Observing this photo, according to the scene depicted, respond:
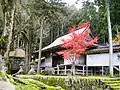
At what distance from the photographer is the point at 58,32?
156 feet

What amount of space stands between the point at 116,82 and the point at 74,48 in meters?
7.64

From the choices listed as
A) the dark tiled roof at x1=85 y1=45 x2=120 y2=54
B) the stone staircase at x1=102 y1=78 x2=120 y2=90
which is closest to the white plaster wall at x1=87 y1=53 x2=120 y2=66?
the dark tiled roof at x1=85 y1=45 x2=120 y2=54

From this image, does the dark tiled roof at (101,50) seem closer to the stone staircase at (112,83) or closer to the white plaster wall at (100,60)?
the white plaster wall at (100,60)

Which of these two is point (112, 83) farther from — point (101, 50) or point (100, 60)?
point (100, 60)

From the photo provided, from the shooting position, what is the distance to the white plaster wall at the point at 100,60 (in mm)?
25084

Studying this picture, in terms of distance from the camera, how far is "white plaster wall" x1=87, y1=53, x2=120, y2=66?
82.3 feet

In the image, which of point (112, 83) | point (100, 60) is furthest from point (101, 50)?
point (112, 83)

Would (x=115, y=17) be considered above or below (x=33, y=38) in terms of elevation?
above

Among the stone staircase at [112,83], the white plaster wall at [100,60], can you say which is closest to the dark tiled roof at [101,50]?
the white plaster wall at [100,60]

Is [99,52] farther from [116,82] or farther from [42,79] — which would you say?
[42,79]

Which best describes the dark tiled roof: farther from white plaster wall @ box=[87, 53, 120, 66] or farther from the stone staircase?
the stone staircase

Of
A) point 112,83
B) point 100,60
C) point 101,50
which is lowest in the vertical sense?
point 112,83

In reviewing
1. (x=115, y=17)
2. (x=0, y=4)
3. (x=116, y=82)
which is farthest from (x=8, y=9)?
(x=115, y=17)

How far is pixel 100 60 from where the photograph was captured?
85.1ft
